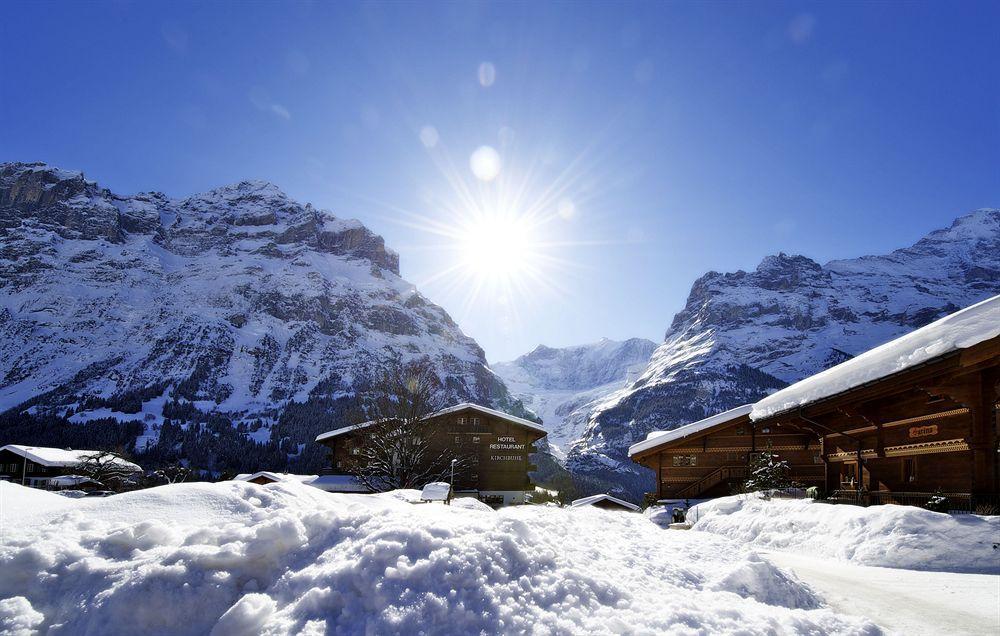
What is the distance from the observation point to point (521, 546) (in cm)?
441

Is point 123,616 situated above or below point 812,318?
below

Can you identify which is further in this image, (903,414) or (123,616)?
(903,414)

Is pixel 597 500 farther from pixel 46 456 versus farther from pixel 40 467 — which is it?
pixel 40 467

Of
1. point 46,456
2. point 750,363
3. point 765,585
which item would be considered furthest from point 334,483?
point 750,363

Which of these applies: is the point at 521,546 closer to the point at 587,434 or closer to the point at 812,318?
the point at 587,434

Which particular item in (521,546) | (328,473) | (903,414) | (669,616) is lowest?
(328,473)

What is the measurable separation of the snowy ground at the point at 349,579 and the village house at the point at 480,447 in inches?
984

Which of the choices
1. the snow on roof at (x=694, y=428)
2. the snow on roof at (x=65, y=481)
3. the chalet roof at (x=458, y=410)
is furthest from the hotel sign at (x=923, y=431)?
the snow on roof at (x=65, y=481)

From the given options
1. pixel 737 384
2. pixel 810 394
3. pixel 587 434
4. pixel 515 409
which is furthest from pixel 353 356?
pixel 810 394

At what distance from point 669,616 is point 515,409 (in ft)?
576

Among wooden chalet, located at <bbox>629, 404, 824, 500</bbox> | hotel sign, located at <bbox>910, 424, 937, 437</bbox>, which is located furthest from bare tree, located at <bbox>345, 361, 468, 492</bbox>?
hotel sign, located at <bbox>910, 424, 937, 437</bbox>

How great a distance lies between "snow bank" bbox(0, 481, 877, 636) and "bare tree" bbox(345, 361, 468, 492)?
19.6 m

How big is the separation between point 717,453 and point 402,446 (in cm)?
1530

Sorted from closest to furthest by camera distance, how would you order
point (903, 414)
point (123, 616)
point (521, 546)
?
point (123, 616)
point (521, 546)
point (903, 414)
